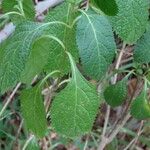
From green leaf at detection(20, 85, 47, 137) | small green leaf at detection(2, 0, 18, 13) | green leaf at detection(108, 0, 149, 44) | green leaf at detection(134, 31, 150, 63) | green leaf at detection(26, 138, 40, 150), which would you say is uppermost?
small green leaf at detection(2, 0, 18, 13)

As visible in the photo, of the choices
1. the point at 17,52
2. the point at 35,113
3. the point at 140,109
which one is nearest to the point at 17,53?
the point at 17,52

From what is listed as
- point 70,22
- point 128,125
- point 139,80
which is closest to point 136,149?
point 128,125

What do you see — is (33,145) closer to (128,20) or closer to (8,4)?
(8,4)

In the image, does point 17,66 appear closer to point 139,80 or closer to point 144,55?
point 144,55

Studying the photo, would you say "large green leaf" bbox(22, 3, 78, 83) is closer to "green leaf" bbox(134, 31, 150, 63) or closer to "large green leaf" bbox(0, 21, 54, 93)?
"large green leaf" bbox(0, 21, 54, 93)

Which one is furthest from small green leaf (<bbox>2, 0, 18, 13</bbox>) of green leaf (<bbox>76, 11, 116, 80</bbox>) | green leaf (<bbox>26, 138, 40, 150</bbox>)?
green leaf (<bbox>26, 138, 40, 150</bbox>)

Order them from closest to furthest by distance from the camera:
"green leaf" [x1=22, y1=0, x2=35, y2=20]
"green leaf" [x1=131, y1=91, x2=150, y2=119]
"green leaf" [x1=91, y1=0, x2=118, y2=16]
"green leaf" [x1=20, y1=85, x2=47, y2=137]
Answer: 1. "green leaf" [x1=91, y1=0, x2=118, y2=16]
2. "green leaf" [x1=20, y1=85, x2=47, y2=137]
3. "green leaf" [x1=22, y1=0, x2=35, y2=20]
4. "green leaf" [x1=131, y1=91, x2=150, y2=119]
